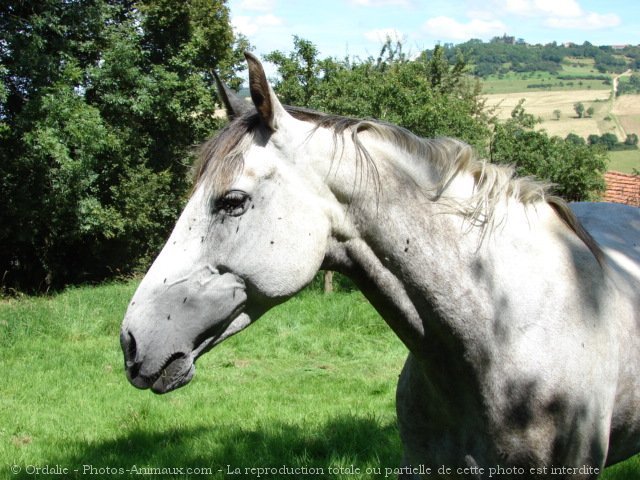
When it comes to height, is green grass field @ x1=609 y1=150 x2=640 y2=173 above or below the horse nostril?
below

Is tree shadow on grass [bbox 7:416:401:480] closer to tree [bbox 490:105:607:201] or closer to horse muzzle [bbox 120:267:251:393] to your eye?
horse muzzle [bbox 120:267:251:393]

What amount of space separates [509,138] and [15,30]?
44.4 ft

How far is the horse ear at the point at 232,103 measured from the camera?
7.34 ft

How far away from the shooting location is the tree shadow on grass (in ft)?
13.4

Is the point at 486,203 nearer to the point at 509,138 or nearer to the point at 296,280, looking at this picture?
the point at 296,280

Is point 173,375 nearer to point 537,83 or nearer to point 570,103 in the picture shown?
point 570,103

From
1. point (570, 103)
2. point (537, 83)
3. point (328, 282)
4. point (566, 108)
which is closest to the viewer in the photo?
point (328, 282)

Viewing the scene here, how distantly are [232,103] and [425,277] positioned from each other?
3.13ft

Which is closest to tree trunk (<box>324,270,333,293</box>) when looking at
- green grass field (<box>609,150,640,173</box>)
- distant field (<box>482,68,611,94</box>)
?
green grass field (<box>609,150,640,173</box>)

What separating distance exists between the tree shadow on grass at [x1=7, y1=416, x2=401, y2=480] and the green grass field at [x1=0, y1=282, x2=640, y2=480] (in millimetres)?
11

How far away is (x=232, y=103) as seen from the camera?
227 centimetres

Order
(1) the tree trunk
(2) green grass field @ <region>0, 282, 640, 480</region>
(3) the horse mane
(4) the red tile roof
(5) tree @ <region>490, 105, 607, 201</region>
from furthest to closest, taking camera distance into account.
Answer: (4) the red tile roof, (5) tree @ <region>490, 105, 607, 201</region>, (1) the tree trunk, (2) green grass field @ <region>0, 282, 640, 480</region>, (3) the horse mane

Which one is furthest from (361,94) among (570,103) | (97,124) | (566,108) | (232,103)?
(570,103)

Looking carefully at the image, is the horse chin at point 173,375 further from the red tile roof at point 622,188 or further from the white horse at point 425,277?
the red tile roof at point 622,188
